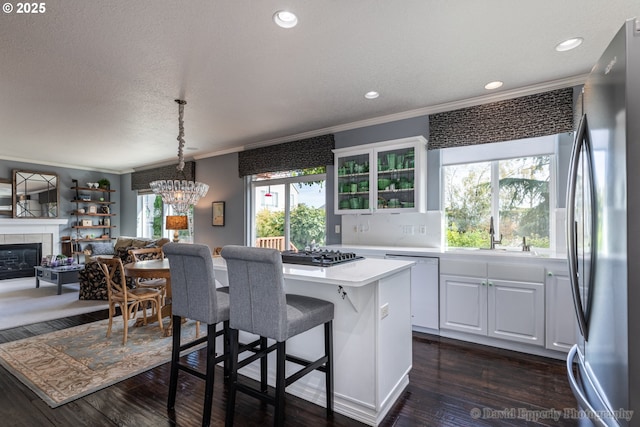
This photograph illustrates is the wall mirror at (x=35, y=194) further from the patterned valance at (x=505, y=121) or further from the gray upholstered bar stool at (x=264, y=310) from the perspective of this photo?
the patterned valance at (x=505, y=121)

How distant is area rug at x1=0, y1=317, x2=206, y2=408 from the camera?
2432 millimetres

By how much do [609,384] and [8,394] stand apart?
3.49 m

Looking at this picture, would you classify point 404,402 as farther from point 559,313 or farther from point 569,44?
point 569,44

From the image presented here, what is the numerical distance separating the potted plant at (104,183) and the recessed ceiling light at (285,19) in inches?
304

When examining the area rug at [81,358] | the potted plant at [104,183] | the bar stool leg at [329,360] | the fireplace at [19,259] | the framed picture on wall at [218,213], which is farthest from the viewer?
the potted plant at [104,183]

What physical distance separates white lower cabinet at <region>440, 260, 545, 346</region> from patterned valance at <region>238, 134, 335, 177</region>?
2360mm

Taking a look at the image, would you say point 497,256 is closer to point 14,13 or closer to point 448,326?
point 448,326

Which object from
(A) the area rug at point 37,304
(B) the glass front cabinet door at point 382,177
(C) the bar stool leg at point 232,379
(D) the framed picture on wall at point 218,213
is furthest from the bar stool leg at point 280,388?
(D) the framed picture on wall at point 218,213

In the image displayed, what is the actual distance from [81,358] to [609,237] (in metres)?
3.82

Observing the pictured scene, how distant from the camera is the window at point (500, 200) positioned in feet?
11.2

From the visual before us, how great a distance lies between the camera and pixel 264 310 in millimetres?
1688

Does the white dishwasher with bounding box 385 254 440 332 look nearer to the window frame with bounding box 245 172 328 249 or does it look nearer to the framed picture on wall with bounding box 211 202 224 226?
the window frame with bounding box 245 172 328 249

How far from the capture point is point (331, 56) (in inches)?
A: 106

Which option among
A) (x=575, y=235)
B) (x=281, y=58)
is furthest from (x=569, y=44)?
(x=281, y=58)
